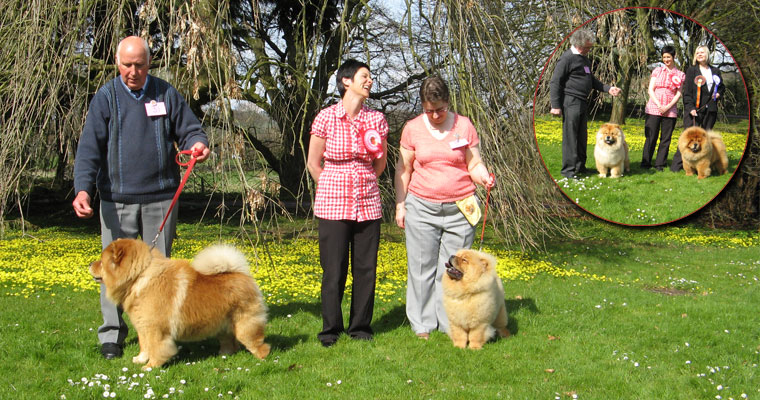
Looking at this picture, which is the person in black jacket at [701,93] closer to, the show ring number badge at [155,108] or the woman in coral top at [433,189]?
the woman in coral top at [433,189]

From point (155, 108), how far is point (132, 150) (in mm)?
325

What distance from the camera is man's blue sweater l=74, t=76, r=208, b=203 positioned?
3.82m

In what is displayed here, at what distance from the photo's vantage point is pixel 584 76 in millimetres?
5617

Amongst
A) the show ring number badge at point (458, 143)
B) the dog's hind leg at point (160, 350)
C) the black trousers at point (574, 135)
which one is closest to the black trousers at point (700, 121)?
the black trousers at point (574, 135)

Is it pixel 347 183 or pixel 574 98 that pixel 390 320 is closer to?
pixel 347 183

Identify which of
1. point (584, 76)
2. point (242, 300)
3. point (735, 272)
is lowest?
point (735, 272)

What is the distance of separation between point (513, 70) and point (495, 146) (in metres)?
1.35

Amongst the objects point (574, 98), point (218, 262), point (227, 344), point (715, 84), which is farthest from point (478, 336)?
point (715, 84)

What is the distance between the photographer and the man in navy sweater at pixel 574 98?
5363 mm

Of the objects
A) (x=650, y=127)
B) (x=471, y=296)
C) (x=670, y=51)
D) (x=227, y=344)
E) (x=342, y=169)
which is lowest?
→ (x=227, y=344)

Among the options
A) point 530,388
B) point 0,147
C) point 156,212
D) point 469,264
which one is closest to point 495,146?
point 469,264

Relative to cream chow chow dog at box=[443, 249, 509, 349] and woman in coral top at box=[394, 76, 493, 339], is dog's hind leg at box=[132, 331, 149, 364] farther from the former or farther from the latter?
cream chow chow dog at box=[443, 249, 509, 349]

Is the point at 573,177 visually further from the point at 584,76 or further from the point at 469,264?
the point at 469,264

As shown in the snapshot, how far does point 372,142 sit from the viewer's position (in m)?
4.27
